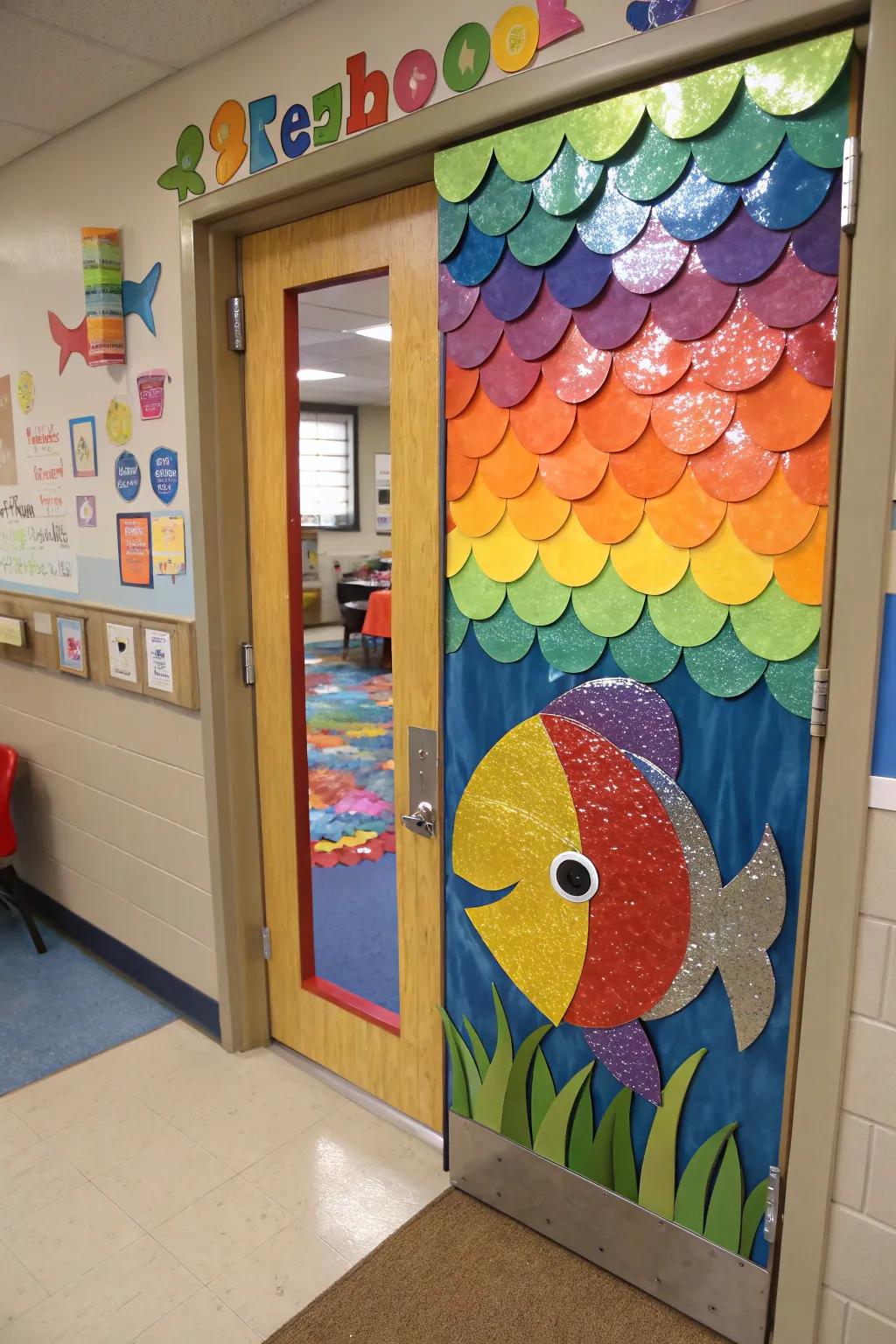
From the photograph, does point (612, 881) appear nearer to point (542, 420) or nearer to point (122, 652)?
point (542, 420)

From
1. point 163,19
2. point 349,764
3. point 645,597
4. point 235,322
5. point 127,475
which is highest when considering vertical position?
point 163,19

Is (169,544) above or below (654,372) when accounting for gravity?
below

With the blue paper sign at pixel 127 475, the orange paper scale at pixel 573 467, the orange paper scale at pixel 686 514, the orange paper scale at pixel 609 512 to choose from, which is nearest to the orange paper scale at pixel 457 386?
the orange paper scale at pixel 573 467

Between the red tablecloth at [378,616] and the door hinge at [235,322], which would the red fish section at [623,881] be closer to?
the door hinge at [235,322]

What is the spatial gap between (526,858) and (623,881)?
0.24m

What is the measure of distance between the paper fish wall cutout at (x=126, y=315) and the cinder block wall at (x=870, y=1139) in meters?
2.23

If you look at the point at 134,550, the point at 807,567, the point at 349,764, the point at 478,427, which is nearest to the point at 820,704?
the point at 807,567

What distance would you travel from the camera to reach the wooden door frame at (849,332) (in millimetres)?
1360

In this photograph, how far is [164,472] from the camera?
259 cm

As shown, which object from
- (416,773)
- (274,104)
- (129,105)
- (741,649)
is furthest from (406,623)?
(129,105)

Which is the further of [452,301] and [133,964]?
[133,964]

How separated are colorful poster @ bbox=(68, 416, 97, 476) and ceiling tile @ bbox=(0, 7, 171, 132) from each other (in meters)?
0.84

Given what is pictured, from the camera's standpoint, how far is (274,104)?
212 cm

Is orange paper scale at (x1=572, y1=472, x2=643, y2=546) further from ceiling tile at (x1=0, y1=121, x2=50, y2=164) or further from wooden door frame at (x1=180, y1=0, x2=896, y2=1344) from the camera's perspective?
ceiling tile at (x1=0, y1=121, x2=50, y2=164)
